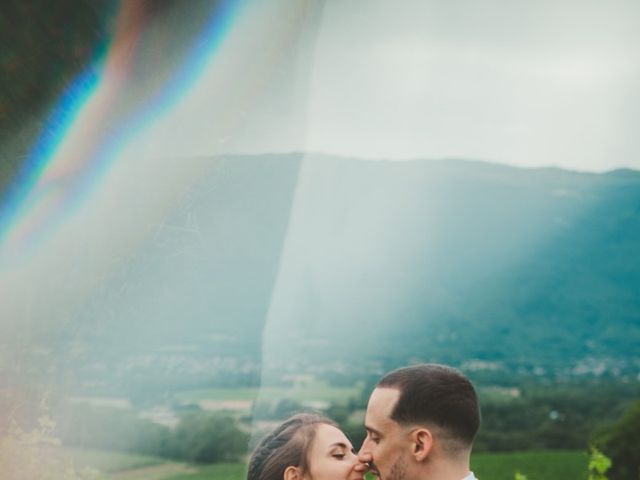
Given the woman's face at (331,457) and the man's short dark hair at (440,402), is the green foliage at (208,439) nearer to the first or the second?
the woman's face at (331,457)

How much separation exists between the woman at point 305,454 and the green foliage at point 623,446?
10.3m

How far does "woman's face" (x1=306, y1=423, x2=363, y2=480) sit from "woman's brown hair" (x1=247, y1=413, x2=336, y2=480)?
21 mm

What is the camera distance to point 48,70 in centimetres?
318

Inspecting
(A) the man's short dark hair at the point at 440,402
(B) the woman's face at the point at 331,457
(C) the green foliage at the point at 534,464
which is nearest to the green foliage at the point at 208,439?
(C) the green foliage at the point at 534,464

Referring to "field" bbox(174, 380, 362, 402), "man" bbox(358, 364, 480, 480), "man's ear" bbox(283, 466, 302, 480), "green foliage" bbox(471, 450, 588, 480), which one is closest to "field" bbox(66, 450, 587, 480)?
"green foliage" bbox(471, 450, 588, 480)

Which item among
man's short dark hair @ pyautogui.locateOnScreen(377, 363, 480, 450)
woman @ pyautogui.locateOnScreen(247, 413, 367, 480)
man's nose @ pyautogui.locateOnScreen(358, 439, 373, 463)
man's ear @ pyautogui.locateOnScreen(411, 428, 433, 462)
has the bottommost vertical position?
woman @ pyautogui.locateOnScreen(247, 413, 367, 480)

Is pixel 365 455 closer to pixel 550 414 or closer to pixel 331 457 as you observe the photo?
pixel 331 457

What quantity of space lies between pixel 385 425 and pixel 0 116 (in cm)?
212

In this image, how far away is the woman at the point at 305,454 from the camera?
205cm

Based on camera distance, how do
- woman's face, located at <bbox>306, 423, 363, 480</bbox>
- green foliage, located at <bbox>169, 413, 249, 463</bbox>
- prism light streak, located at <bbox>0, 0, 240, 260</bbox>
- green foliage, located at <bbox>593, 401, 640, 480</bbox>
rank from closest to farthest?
woman's face, located at <bbox>306, 423, 363, 480</bbox> < prism light streak, located at <bbox>0, 0, 240, 260</bbox> < green foliage, located at <bbox>169, 413, 249, 463</bbox> < green foliage, located at <bbox>593, 401, 640, 480</bbox>

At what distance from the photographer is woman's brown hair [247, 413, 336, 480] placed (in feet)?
6.98

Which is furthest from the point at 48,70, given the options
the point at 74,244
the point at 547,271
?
the point at 547,271

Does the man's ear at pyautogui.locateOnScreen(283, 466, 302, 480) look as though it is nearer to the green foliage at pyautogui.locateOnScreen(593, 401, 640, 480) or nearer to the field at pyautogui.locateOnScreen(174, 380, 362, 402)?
the field at pyautogui.locateOnScreen(174, 380, 362, 402)

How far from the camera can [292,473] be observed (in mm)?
2107
